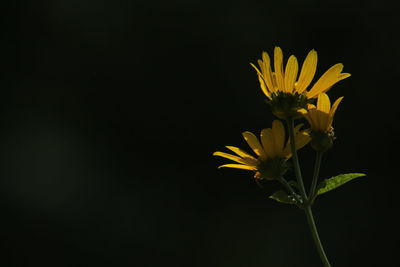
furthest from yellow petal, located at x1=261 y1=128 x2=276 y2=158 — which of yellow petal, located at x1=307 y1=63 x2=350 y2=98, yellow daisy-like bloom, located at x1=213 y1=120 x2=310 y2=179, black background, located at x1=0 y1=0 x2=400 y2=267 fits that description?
black background, located at x1=0 y1=0 x2=400 y2=267

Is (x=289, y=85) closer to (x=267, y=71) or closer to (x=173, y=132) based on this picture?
(x=267, y=71)

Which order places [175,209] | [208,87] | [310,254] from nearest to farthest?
[310,254]
[175,209]
[208,87]

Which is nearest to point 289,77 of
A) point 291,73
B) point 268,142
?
point 291,73

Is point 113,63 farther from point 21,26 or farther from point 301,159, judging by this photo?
point 301,159

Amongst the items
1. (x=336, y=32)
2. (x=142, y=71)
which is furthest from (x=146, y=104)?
(x=336, y=32)

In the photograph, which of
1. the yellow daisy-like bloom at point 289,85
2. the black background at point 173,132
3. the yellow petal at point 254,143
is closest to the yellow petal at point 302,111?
the yellow daisy-like bloom at point 289,85

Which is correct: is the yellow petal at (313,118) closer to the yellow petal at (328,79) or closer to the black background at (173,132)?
the yellow petal at (328,79)
